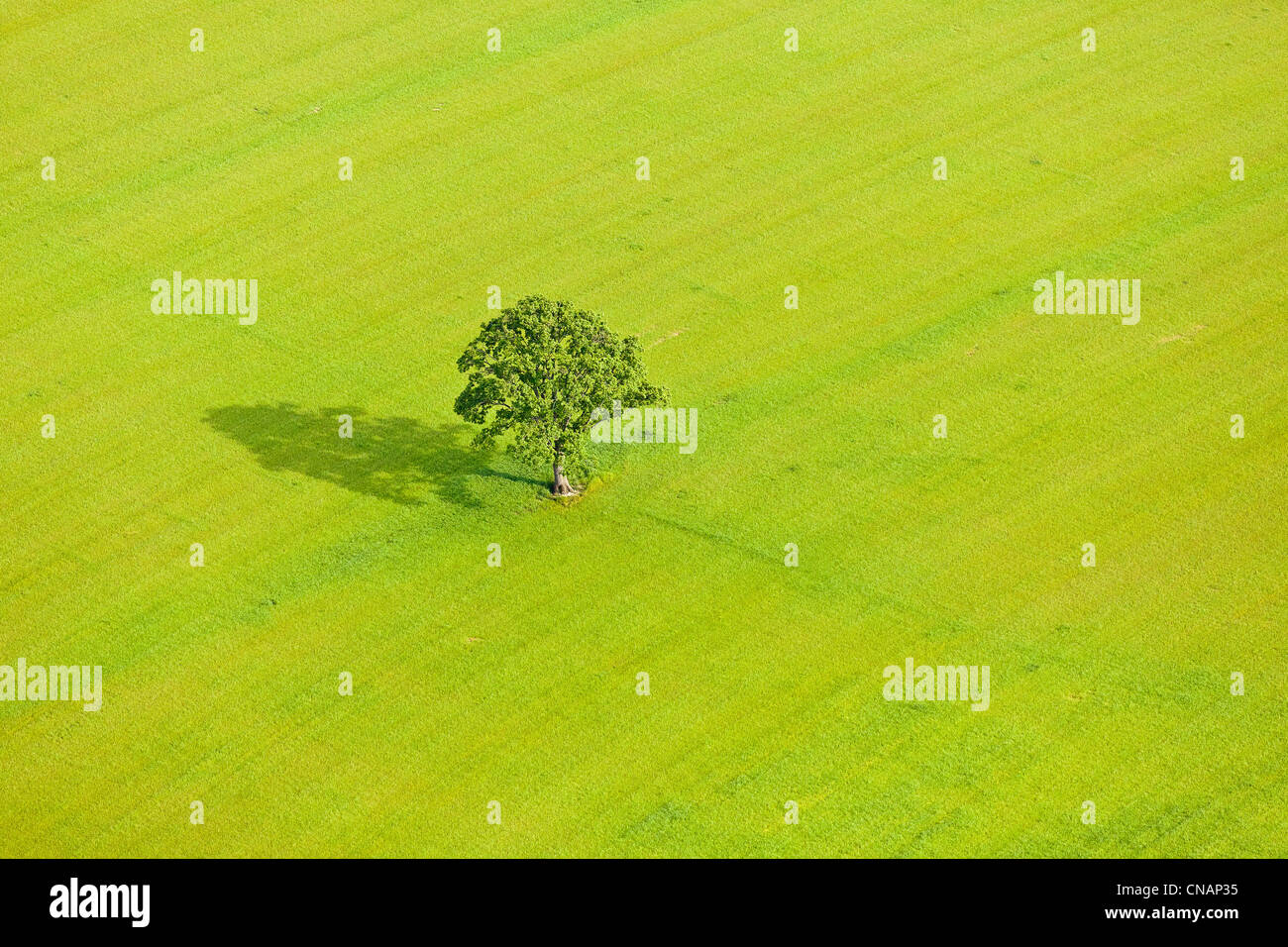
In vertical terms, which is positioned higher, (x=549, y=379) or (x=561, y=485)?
(x=549, y=379)

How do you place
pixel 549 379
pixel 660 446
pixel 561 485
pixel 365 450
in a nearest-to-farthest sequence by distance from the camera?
pixel 549 379
pixel 561 485
pixel 660 446
pixel 365 450

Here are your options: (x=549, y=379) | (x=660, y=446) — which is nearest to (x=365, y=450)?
(x=549, y=379)

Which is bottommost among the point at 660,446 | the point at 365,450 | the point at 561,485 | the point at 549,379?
the point at 561,485

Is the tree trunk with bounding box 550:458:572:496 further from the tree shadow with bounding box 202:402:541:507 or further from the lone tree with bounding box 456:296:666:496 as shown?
the tree shadow with bounding box 202:402:541:507

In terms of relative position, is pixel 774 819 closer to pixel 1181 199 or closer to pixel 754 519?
pixel 754 519

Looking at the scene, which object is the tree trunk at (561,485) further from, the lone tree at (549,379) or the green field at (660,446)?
the lone tree at (549,379)

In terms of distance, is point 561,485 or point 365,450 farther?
point 365,450

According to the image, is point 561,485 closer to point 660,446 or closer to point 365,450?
point 660,446

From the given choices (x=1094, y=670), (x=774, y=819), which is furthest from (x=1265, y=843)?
(x=774, y=819)
